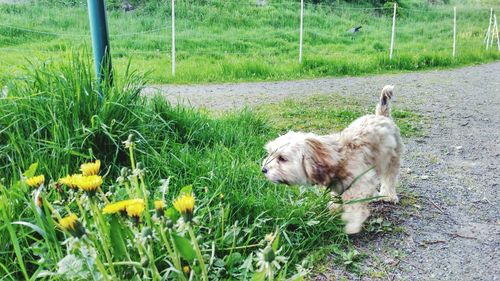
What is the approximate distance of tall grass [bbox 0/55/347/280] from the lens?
265cm

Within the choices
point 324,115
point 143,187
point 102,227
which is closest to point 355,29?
point 324,115

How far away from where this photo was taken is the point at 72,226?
1.39 metres

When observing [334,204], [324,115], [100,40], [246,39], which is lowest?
[324,115]

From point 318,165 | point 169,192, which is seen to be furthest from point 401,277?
point 169,192

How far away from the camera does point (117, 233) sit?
1827mm

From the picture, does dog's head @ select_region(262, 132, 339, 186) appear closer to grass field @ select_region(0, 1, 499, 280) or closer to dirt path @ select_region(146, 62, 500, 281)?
grass field @ select_region(0, 1, 499, 280)

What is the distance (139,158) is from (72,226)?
2023mm

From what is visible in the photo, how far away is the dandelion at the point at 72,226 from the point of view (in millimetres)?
1387

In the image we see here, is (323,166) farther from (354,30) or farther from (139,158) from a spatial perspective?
(354,30)

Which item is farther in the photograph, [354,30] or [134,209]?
[354,30]

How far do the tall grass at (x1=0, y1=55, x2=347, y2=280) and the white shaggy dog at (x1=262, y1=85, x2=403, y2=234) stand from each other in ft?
0.42

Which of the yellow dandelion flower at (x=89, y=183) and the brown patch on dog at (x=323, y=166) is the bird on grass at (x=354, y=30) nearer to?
the brown patch on dog at (x=323, y=166)

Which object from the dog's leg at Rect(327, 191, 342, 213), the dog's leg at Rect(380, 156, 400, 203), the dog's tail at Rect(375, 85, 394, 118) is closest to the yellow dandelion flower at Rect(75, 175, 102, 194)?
the dog's leg at Rect(327, 191, 342, 213)

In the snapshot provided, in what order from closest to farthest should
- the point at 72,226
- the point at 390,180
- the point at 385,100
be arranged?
1. the point at 72,226
2. the point at 390,180
3. the point at 385,100
